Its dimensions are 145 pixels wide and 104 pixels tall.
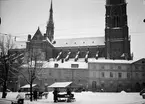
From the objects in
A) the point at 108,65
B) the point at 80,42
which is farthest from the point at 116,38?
the point at 80,42

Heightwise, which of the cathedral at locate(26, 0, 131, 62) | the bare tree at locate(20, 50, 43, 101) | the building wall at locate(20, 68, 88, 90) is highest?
the cathedral at locate(26, 0, 131, 62)

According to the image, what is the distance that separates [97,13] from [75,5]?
1.79m

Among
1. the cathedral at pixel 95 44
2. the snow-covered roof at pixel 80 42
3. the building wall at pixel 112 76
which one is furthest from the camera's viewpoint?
the snow-covered roof at pixel 80 42

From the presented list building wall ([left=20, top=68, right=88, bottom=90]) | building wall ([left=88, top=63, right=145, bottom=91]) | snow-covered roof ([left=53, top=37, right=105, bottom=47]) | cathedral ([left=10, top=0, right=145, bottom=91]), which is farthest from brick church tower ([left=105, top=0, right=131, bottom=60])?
building wall ([left=20, top=68, right=88, bottom=90])

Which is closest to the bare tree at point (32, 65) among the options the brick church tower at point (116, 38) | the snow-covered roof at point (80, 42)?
the snow-covered roof at point (80, 42)

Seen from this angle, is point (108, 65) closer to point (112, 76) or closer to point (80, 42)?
point (112, 76)

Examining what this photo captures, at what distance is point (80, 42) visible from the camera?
43594 millimetres

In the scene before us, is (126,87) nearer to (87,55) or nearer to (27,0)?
(87,55)

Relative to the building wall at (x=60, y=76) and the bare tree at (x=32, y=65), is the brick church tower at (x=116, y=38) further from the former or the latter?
the bare tree at (x=32, y=65)

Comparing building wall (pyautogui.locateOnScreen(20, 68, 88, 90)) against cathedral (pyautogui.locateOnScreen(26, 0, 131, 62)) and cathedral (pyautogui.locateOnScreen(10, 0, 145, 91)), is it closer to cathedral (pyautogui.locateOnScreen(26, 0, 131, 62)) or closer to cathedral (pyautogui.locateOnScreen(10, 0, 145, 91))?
cathedral (pyautogui.locateOnScreen(10, 0, 145, 91))

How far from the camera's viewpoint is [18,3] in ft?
52.5

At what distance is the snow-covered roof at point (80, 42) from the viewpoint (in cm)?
4222

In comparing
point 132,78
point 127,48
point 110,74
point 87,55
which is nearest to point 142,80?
point 132,78

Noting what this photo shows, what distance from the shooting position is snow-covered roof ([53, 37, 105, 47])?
42219mm
